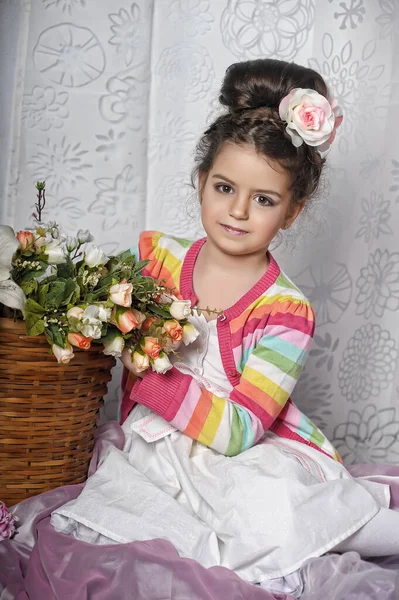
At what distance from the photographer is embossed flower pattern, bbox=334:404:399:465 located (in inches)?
82.7

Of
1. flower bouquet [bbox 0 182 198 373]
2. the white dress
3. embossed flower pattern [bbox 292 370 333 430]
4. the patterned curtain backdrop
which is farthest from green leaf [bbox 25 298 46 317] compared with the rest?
embossed flower pattern [bbox 292 370 333 430]

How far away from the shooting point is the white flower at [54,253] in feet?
4.39

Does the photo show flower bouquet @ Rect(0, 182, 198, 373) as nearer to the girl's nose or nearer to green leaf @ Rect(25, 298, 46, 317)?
green leaf @ Rect(25, 298, 46, 317)

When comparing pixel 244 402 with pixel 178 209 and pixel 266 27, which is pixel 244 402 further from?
pixel 266 27

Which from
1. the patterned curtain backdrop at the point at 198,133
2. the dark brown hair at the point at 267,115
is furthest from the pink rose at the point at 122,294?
the patterned curtain backdrop at the point at 198,133

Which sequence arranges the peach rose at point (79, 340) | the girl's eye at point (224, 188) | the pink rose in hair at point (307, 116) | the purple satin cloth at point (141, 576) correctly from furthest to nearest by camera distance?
the girl's eye at point (224, 188), the pink rose in hair at point (307, 116), the peach rose at point (79, 340), the purple satin cloth at point (141, 576)

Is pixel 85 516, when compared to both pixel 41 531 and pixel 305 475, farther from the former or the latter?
pixel 305 475

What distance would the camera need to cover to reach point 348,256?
6.84 feet

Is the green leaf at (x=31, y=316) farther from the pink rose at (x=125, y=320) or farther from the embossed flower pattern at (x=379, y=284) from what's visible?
the embossed flower pattern at (x=379, y=284)

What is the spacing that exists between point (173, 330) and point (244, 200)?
13.3 inches

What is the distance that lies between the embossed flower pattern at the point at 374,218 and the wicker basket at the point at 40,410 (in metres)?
0.88

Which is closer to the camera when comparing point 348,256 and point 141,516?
point 141,516

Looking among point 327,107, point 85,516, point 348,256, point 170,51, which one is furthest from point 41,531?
point 170,51

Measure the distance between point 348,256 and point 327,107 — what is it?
25.1 inches
